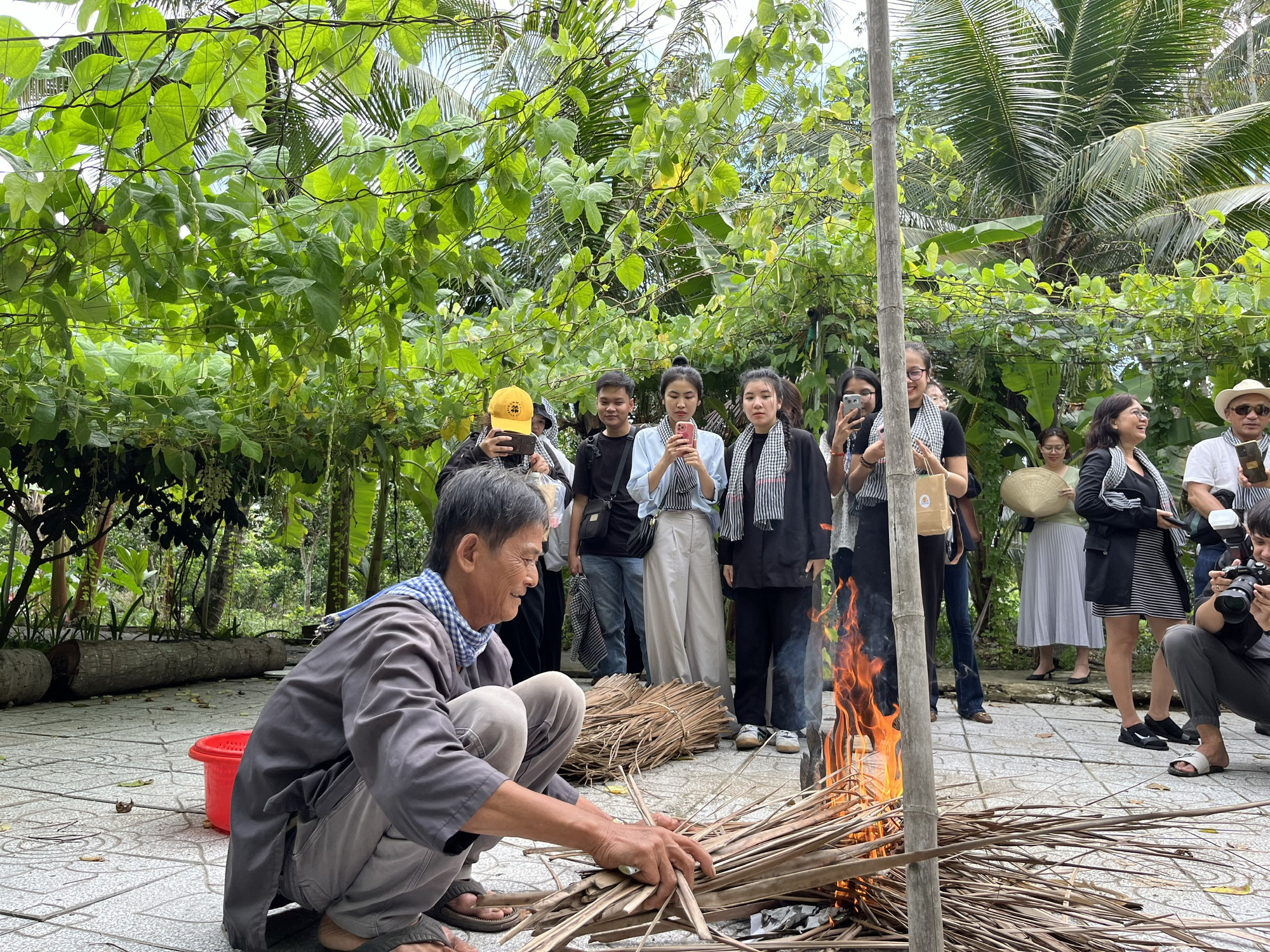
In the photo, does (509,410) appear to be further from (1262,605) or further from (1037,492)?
(1037,492)

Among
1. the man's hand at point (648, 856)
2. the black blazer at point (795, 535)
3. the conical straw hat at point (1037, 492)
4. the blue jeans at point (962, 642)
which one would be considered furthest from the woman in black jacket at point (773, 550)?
the man's hand at point (648, 856)

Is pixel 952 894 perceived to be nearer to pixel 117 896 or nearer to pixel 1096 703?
pixel 117 896

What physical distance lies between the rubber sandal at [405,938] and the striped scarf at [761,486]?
121 inches

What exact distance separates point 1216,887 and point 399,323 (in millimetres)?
3032

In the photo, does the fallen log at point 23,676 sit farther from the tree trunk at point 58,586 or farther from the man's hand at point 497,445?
the man's hand at point 497,445

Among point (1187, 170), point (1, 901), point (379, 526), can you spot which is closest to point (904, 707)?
point (1, 901)

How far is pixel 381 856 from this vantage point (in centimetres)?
200

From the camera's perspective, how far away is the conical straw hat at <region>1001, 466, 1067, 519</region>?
666cm

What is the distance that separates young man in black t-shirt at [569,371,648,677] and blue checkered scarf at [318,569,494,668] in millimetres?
3130

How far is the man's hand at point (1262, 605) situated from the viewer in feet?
12.5

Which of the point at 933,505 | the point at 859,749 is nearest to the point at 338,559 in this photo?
the point at 933,505

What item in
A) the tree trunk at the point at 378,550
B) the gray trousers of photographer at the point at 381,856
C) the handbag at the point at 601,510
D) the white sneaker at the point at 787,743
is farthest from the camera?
the tree trunk at the point at 378,550

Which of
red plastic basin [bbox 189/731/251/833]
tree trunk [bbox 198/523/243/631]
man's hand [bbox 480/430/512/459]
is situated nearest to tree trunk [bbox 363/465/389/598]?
tree trunk [bbox 198/523/243/631]

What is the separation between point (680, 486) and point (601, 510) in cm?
46
